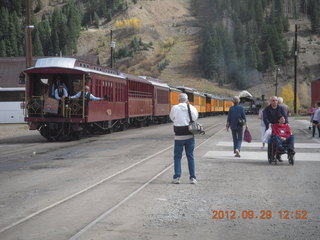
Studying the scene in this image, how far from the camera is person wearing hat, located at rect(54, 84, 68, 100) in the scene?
2306 cm

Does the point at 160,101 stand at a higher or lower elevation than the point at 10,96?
lower

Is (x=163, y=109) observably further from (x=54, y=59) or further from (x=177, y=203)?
(x=177, y=203)

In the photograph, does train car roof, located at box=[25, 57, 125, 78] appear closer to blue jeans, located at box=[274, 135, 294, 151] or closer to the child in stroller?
the child in stroller

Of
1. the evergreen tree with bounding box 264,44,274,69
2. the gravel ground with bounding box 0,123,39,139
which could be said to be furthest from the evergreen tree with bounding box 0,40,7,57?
the gravel ground with bounding box 0,123,39,139

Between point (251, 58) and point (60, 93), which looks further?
point (251, 58)

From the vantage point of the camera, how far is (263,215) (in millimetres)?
7684

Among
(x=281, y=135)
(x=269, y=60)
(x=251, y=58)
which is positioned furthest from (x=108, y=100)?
(x=269, y=60)

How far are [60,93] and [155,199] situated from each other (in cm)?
1498

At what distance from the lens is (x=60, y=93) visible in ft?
76.1

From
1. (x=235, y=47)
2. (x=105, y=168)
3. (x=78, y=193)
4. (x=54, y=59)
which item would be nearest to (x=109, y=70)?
(x=54, y=59)
